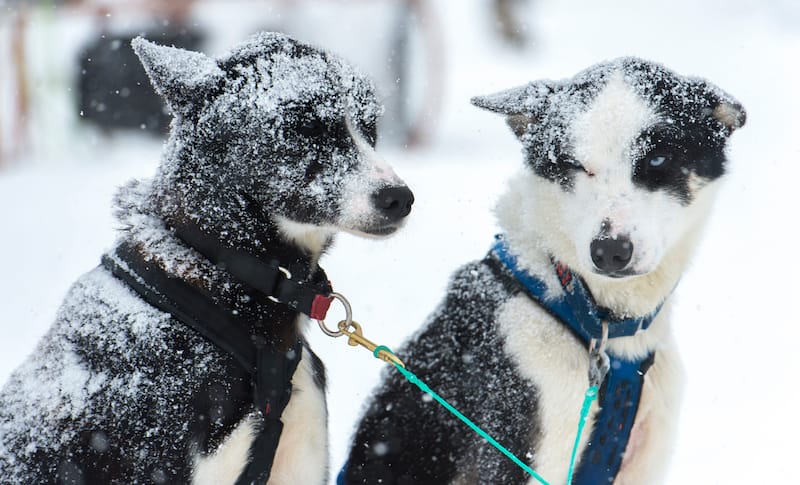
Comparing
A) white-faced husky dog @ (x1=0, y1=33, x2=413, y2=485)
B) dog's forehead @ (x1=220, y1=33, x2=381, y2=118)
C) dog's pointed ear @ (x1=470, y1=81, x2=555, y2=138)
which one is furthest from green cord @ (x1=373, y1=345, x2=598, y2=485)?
dog's pointed ear @ (x1=470, y1=81, x2=555, y2=138)

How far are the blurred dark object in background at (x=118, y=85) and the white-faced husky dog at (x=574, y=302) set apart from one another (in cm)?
737

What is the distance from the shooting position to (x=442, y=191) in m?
7.92

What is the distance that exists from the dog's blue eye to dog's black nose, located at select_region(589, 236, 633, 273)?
79 centimetres

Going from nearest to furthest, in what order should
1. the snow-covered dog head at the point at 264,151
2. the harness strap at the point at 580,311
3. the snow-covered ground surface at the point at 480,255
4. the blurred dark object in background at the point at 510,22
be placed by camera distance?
the snow-covered dog head at the point at 264,151 < the harness strap at the point at 580,311 < the snow-covered ground surface at the point at 480,255 < the blurred dark object in background at the point at 510,22

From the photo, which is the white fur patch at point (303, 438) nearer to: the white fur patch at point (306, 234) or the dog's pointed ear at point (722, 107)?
the white fur patch at point (306, 234)

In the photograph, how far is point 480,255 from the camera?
556 centimetres

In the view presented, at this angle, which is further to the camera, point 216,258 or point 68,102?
point 68,102

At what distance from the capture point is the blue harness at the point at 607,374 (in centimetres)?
253

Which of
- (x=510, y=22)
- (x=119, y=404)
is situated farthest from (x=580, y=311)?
(x=510, y=22)

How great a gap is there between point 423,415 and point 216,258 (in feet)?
2.78

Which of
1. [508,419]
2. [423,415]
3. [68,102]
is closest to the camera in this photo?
[508,419]

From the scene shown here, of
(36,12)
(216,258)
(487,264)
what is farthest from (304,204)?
(36,12)

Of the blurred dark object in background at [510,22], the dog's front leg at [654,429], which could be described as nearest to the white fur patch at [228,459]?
the dog's front leg at [654,429]

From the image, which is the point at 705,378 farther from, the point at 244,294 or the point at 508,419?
the point at 244,294
